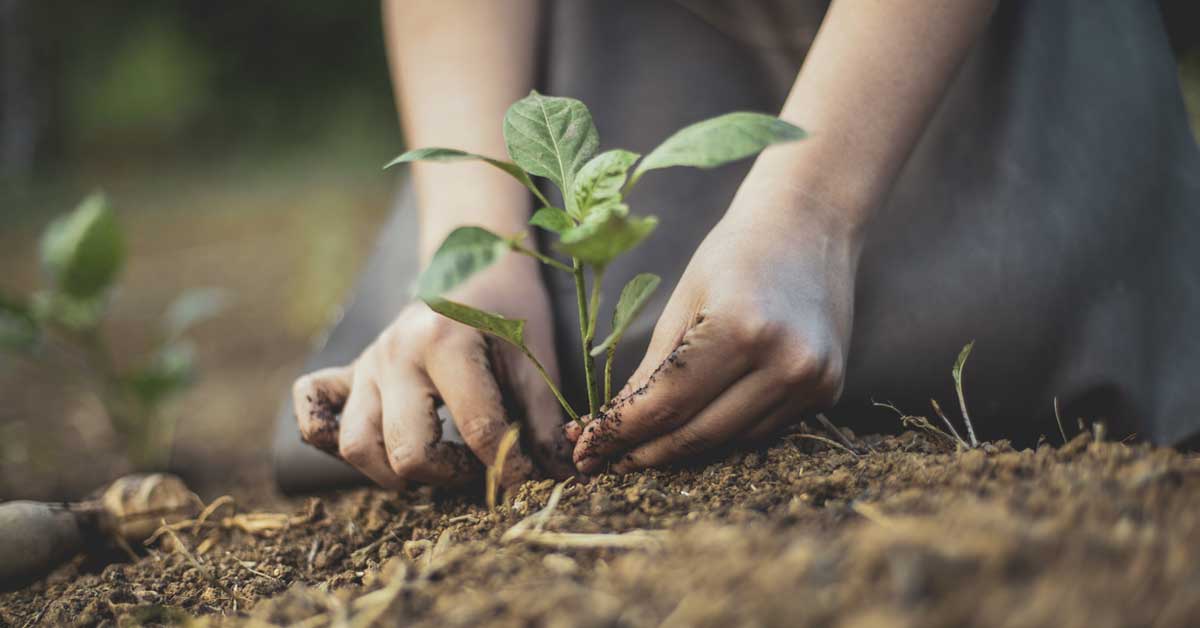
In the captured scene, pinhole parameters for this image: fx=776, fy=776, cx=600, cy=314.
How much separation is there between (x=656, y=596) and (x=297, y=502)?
1333 millimetres

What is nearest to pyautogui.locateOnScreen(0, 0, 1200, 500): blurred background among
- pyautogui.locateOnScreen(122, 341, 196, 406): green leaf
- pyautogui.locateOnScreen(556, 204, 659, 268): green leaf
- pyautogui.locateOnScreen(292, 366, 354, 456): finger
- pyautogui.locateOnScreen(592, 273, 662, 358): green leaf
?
pyautogui.locateOnScreen(122, 341, 196, 406): green leaf

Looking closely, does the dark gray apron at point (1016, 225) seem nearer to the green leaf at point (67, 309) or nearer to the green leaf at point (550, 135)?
the green leaf at point (550, 135)

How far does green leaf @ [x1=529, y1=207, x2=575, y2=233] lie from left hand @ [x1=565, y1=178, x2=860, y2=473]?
161mm

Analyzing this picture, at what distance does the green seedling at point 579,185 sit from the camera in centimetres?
65

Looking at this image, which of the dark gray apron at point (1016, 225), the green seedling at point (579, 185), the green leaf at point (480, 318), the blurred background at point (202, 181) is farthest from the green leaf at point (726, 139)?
the blurred background at point (202, 181)

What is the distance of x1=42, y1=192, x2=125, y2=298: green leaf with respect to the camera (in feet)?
5.82

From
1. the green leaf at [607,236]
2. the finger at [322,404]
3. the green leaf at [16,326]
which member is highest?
the green leaf at [16,326]

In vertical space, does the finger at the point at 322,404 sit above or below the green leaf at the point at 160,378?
below

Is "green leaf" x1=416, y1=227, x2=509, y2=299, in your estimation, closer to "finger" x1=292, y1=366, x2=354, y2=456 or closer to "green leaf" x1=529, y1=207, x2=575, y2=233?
"green leaf" x1=529, y1=207, x2=575, y2=233

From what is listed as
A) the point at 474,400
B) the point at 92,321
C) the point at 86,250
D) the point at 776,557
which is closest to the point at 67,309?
the point at 92,321

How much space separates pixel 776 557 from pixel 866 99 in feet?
2.24

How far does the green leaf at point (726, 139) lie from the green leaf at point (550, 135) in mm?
150

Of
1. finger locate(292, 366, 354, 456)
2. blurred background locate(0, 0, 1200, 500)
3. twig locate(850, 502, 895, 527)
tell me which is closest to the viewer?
twig locate(850, 502, 895, 527)

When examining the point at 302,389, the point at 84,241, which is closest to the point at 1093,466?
the point at 302,389
